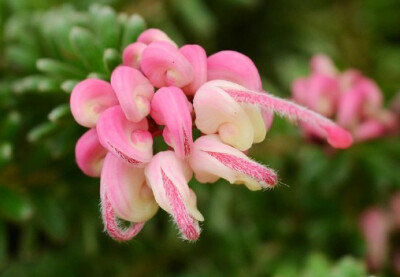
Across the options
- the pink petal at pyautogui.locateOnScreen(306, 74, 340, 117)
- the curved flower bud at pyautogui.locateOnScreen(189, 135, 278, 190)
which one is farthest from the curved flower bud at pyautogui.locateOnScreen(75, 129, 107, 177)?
the pink petal at pyautogui.locateOnScreen(306, 74, 340, 117)

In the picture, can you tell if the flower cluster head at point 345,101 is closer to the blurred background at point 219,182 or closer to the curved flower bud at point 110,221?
the blurred background at point 219,182

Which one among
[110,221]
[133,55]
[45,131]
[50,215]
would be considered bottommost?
[50,215]

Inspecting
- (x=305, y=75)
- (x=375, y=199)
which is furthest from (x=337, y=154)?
(x=305, y=75)

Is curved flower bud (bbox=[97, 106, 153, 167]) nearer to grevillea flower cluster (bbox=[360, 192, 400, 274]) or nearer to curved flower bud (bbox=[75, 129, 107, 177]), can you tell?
curved flower bud (bbox=[75, 129, 107, 177])

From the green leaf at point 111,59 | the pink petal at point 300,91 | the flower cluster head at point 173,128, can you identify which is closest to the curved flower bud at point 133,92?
the flower cluster head at point 173,128

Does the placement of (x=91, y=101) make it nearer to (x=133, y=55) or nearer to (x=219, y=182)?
(x=133, y=55)

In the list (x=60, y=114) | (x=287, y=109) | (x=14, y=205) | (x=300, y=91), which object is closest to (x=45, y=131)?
(x=60, y=114)

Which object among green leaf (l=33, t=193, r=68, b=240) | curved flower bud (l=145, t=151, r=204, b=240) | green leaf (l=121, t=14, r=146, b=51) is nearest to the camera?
curved flower bud (l=145, t=151, r=204, b=240)
